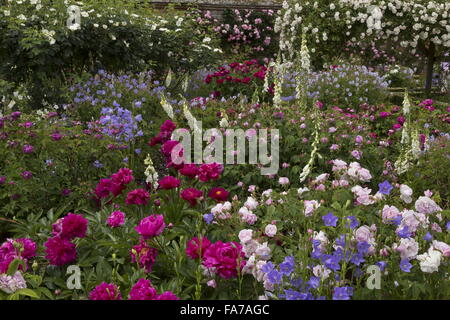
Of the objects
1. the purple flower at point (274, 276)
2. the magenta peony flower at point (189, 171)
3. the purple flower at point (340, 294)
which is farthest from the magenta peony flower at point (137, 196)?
the purple flower at point (340, 294)

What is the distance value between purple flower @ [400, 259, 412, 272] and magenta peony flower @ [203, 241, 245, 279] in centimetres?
65

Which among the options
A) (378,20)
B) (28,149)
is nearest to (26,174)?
(28,149)

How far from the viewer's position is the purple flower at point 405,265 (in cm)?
201

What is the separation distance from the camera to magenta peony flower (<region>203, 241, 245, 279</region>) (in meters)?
2.06

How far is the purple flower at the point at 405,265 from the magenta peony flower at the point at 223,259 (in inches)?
25.4

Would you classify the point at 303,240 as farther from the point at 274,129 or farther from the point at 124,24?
the point at 124,24

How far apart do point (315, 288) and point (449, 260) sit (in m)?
0.54

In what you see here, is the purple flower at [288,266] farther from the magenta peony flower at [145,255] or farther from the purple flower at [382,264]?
the magenta peony flower at [145,255]

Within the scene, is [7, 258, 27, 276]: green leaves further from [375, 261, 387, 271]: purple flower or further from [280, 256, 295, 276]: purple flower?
[375, 261, 387, 271]: purple flower

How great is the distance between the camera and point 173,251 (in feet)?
8.32

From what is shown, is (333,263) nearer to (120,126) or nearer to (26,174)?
(26,174)

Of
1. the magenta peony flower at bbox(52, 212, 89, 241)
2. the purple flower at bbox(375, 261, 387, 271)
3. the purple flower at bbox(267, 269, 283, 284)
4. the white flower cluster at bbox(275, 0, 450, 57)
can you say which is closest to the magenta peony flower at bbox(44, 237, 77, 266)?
the magenta peony flower at bbox(52, 212, 89, 241)
